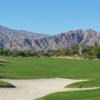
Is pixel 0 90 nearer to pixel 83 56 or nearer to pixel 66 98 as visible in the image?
pixel 66 98

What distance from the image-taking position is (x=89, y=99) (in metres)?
21.7

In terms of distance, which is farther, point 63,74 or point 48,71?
point 48,71

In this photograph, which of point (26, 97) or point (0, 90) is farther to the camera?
point (0, 90)

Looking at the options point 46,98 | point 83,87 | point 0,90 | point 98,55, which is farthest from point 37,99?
point 98,55

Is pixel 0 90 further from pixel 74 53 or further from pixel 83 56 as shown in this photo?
pixel 74 53

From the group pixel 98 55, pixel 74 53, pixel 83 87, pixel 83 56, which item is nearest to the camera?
pixel 83 87

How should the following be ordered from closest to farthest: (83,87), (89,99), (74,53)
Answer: (89,99)
(83,87)
(74,53)

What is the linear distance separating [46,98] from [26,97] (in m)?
1.67

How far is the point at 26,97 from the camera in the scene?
25.2m

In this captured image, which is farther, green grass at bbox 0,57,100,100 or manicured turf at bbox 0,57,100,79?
manicured turf at bbox 0,57,100,79

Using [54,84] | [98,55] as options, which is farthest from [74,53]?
[54,84]

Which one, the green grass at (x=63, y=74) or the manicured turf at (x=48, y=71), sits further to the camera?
the manicured turf at (x=48, y=71)

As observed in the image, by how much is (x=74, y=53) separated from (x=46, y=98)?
175m

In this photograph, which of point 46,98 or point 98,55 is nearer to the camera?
point 46,98
